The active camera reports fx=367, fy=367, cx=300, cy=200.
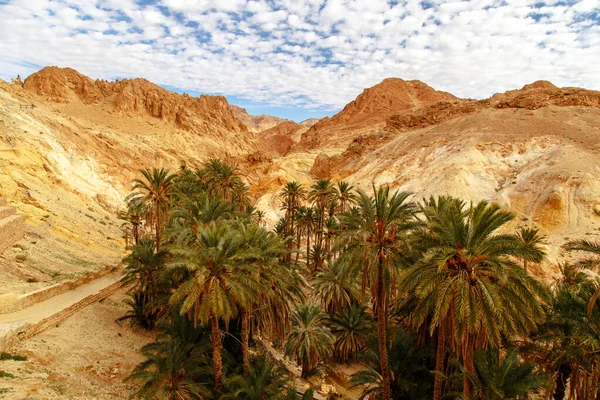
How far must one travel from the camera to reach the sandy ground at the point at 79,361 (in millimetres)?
11102

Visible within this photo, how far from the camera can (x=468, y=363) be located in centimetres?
1091

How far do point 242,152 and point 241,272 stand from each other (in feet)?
339

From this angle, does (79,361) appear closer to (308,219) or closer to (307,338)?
(307,338)

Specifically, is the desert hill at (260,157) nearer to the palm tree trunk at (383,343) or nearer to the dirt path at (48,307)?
the dirt path at (48,307)

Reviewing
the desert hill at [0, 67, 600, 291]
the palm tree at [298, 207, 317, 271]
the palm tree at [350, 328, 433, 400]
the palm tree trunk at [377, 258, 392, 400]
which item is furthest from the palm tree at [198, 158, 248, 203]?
the palm tree trunk at [377, 258, 392, 400]

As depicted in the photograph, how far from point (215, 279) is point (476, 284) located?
803cm

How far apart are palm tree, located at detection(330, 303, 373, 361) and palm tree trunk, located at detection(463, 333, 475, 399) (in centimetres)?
1029

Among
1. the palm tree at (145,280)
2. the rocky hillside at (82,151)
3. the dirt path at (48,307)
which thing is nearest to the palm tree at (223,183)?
the rocky hillside at (82,151)

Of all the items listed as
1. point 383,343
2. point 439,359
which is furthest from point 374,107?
point 439,359

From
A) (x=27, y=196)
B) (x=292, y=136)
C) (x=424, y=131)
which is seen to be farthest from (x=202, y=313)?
(x=292, y=136)

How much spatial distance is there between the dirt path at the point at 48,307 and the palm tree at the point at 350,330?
14.5 metres

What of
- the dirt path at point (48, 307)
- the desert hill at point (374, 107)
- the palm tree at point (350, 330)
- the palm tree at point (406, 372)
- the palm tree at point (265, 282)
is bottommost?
the palm tree at point (350, 330)

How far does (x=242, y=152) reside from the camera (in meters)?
114

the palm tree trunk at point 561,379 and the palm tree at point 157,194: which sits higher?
the palm tree at point 157,194
